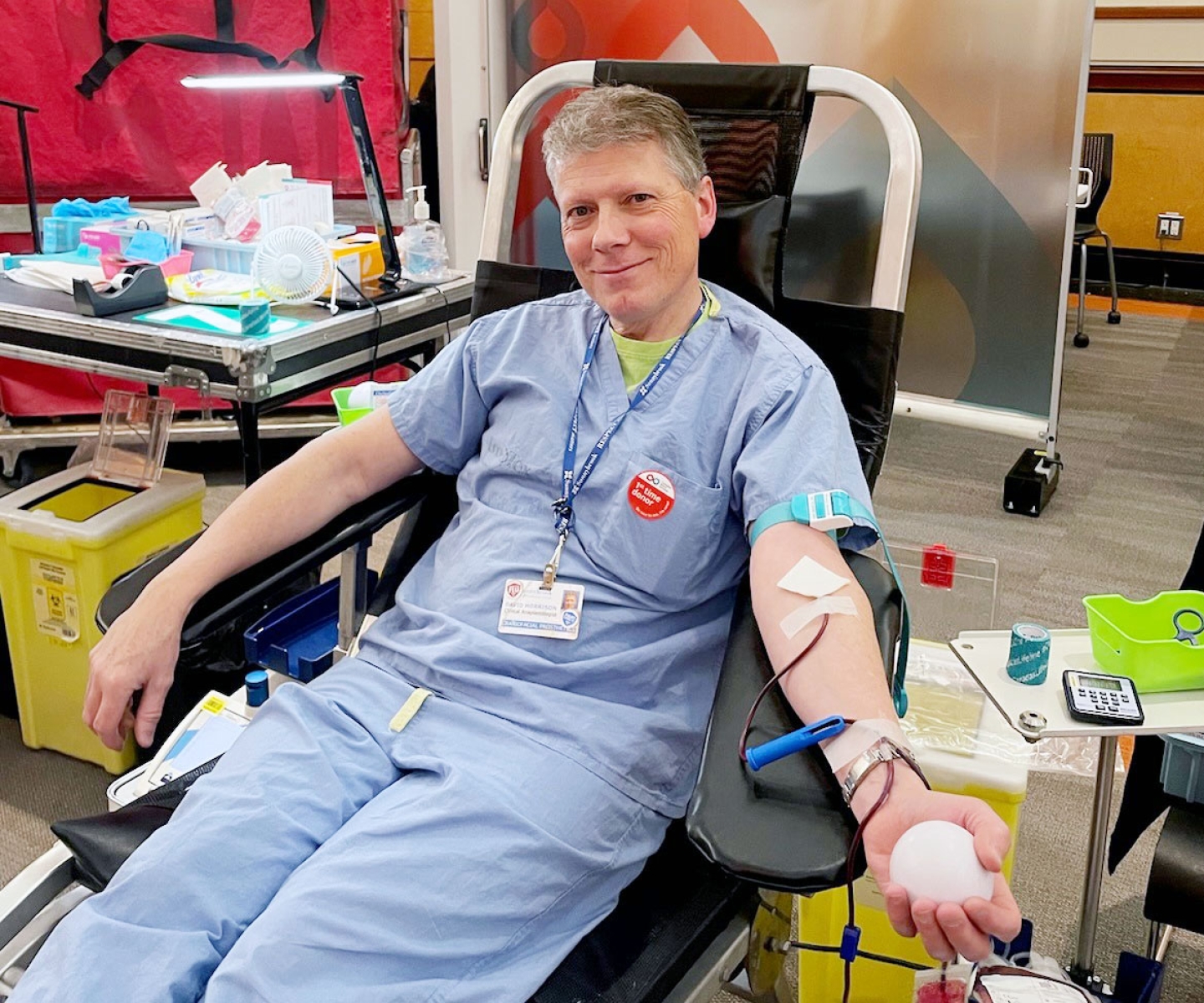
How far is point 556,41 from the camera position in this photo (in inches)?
144

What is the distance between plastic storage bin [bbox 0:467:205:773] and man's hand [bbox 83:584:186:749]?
85 centimetres

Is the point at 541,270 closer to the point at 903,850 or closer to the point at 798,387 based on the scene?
the point at 798,387

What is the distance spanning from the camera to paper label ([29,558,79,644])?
214 centimetres

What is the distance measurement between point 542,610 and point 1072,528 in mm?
2358

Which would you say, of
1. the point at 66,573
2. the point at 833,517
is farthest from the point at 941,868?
the point at 66,573

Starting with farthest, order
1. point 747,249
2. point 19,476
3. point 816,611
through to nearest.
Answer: point 19,476 < point 747,249 < point 816,611

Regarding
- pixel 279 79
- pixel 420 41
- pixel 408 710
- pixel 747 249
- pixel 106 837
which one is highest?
pixel 420 41

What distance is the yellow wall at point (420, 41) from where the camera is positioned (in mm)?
4141

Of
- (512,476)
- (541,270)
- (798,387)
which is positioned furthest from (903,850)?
(541,270)

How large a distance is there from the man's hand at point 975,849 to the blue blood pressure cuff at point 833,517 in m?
0.23

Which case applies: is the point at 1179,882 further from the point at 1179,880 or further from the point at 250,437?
the point at 250,437

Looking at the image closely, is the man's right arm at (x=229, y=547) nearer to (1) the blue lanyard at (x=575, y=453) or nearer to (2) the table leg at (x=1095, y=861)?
(1) the blue lanyard at (x=575, y=453)

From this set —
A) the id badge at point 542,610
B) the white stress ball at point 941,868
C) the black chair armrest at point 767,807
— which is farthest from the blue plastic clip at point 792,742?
the id badge at point 542,610

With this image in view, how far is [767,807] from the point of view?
99 centimetres
